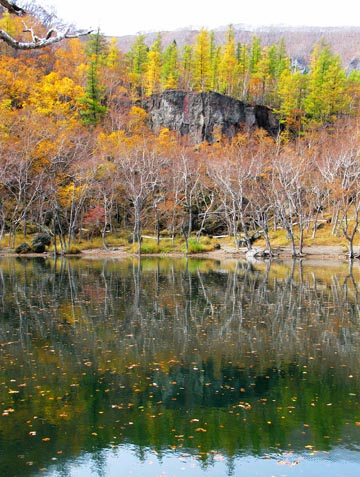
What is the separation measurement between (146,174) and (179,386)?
42377 mm

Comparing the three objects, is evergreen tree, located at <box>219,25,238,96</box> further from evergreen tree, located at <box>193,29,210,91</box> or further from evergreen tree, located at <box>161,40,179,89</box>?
evergreen tree, located at <box>161,40,179,89</box>

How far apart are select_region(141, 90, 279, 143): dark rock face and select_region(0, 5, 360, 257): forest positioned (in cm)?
315

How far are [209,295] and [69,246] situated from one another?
29.2 metres

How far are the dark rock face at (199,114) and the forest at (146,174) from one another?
3146 millimetres

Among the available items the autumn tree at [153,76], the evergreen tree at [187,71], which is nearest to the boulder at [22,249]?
the autumn tree at [153,76]

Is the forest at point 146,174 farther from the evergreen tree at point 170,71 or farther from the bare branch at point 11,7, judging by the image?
the bare branch at point 11,7

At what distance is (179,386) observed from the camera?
407 inches

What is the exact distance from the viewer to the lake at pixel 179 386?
735cm

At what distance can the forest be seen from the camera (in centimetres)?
4759

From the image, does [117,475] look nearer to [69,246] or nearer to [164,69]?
[69,246]

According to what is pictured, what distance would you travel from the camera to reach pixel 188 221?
2286 inches

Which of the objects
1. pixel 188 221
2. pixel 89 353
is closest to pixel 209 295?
pixel 89 353

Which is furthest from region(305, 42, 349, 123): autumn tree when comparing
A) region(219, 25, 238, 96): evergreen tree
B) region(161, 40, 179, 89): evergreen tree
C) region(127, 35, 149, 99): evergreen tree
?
region(127, 35, 149, 99): evergreen tree

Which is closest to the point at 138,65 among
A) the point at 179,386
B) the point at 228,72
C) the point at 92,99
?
the point at 228,72
